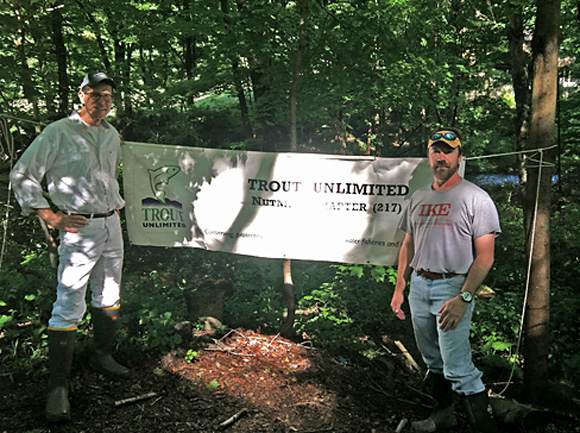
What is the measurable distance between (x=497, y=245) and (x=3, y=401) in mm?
7732

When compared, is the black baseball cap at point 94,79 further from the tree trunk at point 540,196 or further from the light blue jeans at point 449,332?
the tree trunk at point 540,196

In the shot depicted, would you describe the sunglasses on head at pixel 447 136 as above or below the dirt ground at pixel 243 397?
above

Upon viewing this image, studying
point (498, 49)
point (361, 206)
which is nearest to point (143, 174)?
point (361, 206)

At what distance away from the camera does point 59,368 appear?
3377mm

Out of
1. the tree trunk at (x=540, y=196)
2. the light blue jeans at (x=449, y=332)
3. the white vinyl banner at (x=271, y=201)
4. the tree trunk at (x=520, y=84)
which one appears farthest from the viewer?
the tree trunk at (x=520, y=84)

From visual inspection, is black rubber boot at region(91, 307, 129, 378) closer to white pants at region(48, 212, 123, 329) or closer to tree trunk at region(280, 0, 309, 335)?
white pants at region(48, 212, 123, 329)

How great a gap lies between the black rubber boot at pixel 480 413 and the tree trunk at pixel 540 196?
2.63ft

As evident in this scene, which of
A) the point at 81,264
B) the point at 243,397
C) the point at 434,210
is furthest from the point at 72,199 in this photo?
the point at 434,210

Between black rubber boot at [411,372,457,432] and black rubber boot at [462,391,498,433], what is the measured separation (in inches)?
14.1

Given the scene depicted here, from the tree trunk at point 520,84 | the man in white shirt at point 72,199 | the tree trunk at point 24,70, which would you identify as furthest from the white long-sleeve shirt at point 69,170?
the tree trunk at point 520,84

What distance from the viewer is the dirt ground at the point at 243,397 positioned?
3229 millimetres

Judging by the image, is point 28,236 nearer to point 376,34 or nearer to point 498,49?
point 376,34

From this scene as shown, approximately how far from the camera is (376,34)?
15.4ft

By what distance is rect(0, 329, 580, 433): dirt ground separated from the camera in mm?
3229
